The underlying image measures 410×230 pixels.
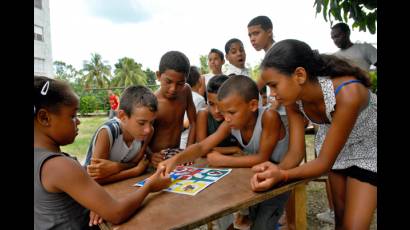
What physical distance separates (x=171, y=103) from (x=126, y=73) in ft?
137

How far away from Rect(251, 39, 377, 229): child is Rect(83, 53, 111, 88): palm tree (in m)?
44.6

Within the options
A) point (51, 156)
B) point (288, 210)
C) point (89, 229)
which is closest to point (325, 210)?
point (288, 210)

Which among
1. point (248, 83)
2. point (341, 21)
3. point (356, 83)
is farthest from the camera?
point (341, 21)

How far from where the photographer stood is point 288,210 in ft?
9.49

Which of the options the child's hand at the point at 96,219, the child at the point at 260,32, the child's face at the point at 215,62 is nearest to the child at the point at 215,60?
the child's face at the point at 215,62

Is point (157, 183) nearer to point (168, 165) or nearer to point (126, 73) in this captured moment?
point (168, 165)

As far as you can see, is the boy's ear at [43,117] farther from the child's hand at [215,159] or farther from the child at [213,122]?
the child at [213,122]

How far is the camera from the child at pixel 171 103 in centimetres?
245

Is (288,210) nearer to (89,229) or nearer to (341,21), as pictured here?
(89,229)

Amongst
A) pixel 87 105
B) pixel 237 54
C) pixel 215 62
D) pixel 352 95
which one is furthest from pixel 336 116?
pixel 87 105

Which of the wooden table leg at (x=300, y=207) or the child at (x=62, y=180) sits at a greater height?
the child at (x=62, y=180)

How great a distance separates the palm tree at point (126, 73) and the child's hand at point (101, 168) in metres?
41.0

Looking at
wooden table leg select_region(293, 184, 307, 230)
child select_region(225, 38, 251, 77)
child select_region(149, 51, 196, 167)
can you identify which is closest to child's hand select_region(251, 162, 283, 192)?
wooden table leg select_region(293, 184, 307, 230)
